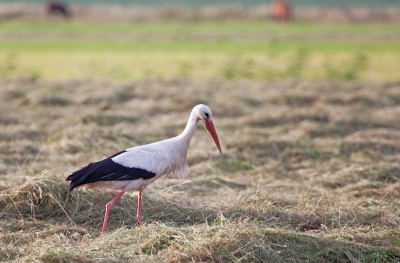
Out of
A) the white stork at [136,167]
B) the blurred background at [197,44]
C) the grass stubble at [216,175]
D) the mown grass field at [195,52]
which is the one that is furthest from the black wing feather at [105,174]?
the mown grass field at [195,52]

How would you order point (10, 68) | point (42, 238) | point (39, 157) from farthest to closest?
point (10, 68) → point (39, 157) → point (42, 238)

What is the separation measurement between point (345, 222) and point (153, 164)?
1.94 meters

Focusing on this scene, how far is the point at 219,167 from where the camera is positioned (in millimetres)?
8789

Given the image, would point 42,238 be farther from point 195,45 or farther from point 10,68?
point 195,45

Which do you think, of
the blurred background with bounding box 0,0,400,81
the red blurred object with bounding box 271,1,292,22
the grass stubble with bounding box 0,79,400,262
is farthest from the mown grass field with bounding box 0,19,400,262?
the red blurred object with bounding box 271,1,292,22

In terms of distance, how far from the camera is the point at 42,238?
578 centimetres

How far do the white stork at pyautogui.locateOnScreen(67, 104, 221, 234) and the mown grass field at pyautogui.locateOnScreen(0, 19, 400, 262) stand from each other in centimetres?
39

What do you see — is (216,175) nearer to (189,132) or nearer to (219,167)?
(219,167)

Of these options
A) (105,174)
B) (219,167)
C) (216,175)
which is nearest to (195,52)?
(219,167)

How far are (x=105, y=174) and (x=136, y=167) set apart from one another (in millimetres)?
295

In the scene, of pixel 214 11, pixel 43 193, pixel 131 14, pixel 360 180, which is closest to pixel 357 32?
pixel 214 11

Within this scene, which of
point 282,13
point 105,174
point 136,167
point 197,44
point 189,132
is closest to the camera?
point 105,174

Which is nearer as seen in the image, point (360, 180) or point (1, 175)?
point (1, 175)

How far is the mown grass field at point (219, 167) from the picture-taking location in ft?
17.6
